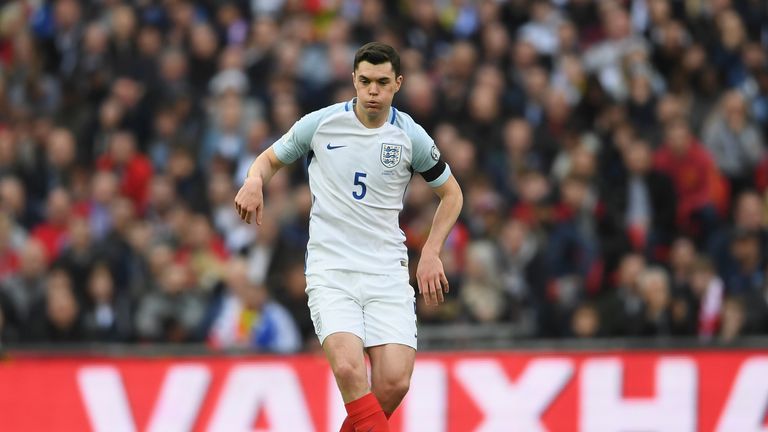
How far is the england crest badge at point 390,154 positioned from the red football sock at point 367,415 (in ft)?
4.25

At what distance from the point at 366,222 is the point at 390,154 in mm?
405

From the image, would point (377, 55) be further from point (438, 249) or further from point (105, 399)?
point (105, 399)

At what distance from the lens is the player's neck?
8.25 metres

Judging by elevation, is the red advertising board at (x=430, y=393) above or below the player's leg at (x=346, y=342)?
below

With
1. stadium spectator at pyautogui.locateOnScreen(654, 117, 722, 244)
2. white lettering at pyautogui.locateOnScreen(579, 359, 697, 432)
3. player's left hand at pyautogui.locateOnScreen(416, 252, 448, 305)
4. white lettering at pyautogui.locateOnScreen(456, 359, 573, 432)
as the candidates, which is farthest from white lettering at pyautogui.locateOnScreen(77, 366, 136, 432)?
stadium spectator at pyautogui.locateOnScreen(654, 117, 722, 244)

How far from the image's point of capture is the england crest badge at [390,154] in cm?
827

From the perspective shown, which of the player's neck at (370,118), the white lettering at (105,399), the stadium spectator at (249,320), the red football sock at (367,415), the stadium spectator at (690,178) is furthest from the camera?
the stadium spectator at (690,178)

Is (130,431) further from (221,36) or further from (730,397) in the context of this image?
(221,36)

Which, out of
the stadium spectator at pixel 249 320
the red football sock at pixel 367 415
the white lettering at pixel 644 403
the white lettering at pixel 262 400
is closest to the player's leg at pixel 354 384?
the red football sock at pixel 367 415

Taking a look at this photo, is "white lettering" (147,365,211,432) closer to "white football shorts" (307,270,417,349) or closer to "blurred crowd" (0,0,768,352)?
"blurred crowd" (0,0,768,352)

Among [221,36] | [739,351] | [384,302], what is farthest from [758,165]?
[384,302]

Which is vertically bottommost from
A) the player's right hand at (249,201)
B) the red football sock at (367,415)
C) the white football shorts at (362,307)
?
the red football sock at (367,415)

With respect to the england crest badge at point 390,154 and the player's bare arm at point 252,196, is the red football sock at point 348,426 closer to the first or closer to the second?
the player's bare arm at point 252,196

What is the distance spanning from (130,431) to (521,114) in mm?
5539
